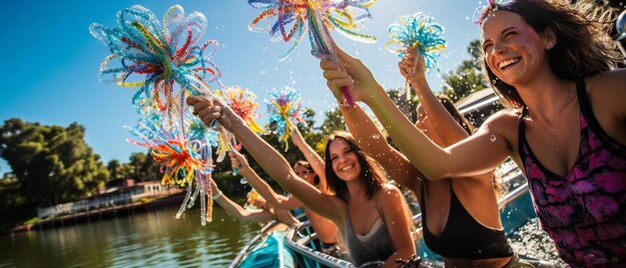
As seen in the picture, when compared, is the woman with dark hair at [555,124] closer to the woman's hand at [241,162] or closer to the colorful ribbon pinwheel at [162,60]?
the colorful ribbon pinwheel at [162,60]

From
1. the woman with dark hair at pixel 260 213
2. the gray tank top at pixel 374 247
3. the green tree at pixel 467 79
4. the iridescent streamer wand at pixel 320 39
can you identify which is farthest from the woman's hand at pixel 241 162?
the green tree at pixel 467 79

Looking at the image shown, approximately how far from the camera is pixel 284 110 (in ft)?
18.4

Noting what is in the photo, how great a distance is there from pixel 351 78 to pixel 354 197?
1.50 m

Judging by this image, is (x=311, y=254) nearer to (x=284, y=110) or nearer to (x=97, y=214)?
(x=284, y=110)

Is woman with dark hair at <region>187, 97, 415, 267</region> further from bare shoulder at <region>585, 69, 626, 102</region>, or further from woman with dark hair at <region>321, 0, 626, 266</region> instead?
bare shoulder at <region>585, 69, 626, 102</region>

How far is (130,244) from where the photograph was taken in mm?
20328

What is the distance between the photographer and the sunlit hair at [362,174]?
278cm

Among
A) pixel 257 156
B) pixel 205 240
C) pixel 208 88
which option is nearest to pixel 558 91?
pixel 257 156

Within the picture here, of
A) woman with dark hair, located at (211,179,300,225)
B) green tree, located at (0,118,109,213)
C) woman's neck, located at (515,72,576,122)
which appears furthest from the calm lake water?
green tree, located at (0,118,109,213)

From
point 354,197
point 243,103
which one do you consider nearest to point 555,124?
point 354,197

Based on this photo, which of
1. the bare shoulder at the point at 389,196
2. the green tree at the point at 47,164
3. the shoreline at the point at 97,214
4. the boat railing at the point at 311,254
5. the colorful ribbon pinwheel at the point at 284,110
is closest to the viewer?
the boat railing at the point at 311,254

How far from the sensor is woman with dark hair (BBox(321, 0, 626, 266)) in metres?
1.09

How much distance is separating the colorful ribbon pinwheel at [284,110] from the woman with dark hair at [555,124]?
Result: 4127 mm

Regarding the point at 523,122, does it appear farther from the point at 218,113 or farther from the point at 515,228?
the point at 515,228
